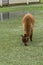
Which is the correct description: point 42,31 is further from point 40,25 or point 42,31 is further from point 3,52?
point 3,52

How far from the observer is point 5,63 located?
5.70 metres

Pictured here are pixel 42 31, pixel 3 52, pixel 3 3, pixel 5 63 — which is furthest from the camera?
pixel 3 3

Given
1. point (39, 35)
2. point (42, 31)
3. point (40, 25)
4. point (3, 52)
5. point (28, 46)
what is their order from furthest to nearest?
point (40, 25) < point (42, 31) < point (39, 35) < point (28, 46) < point (3, 52)

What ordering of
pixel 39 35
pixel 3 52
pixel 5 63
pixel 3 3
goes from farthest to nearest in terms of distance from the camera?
pixel 3 3 → pixel 39 35 → pixel 3 52 → pixel 5 63

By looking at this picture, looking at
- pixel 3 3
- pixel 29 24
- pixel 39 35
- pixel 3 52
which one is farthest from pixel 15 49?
pixel 3 3

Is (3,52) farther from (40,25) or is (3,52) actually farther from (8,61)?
(40,25)

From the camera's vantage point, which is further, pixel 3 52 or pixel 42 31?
pixel 42 31

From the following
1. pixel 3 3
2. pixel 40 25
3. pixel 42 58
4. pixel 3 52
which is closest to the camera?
pixel 42 58

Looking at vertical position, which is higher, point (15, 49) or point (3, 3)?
point (15, 49)

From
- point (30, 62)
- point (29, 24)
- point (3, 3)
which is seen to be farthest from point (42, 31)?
point (3, 3)

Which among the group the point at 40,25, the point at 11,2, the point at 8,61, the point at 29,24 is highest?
the point at 29,24

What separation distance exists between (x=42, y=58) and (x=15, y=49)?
0.99 m

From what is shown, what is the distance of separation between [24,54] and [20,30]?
313 centimetres

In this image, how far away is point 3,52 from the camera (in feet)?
21.4
